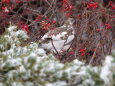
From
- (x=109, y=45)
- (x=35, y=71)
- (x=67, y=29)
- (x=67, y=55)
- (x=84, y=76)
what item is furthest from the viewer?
(x=67, y=29)

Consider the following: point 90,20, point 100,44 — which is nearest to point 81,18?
point 90,20

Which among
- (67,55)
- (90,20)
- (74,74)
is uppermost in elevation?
(74,74)

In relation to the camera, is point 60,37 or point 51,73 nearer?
point 51,73

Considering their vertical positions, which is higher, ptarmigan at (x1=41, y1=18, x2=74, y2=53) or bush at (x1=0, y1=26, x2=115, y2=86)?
bush at (x1=0, y1=26, x2=115, y2=86)

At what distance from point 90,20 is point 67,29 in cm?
90

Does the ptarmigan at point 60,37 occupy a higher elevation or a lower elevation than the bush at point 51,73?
lower

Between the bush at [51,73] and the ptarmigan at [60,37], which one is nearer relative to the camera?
the bush at [51,73]

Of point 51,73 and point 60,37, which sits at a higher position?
point 51,73

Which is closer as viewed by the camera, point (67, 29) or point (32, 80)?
point (32, 80)

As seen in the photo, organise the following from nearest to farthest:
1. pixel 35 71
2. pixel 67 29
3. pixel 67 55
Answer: pixel 35 71, pixel 67 55, pixel 67 29

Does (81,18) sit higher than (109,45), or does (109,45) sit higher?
(81,18)

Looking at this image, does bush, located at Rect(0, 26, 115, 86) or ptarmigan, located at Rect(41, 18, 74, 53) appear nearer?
bush, located at Rect(0, 26, 115, 86)

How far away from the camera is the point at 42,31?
5.52 meters

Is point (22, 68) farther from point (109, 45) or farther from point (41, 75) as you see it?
point (109, 45)
